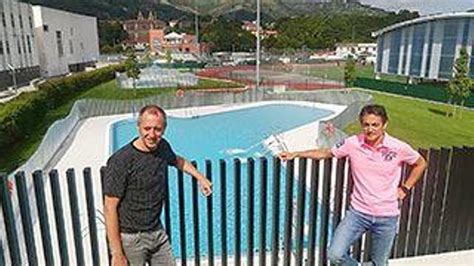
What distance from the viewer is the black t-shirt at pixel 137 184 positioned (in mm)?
2732

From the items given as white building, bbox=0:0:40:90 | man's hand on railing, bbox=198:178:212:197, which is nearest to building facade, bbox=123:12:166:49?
white building, bbox=0:0:40:90

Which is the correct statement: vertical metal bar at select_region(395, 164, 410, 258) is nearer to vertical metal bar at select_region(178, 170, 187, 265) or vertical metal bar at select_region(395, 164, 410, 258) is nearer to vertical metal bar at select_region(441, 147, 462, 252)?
vertical metal bar at select_region(441, 147, 462, 252)

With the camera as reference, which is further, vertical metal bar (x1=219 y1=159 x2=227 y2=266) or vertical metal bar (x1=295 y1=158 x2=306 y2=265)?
vertical metal bar (x1=295 y1=158 x2=306 y2=265)

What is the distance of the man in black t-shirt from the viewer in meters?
2.74

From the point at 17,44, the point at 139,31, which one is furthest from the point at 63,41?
the point at 139,31

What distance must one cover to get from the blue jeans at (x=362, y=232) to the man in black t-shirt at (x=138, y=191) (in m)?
1.46

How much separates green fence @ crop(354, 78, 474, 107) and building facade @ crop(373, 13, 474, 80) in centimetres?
596

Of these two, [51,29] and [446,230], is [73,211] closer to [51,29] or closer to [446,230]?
[446,230]

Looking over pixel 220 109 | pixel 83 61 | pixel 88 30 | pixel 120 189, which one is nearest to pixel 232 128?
pixel 220 109

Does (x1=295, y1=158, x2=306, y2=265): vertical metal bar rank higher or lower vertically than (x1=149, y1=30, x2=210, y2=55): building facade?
lower

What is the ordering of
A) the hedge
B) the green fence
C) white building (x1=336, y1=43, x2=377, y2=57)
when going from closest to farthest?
the hedge
the green fence
white building (x1=336, y1=43, x2=377, y2=57)

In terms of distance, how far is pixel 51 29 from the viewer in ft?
167

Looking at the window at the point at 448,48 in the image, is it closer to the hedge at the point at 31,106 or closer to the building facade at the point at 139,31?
the hedge at the point at 31,106

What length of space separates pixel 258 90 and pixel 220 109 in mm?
4013
